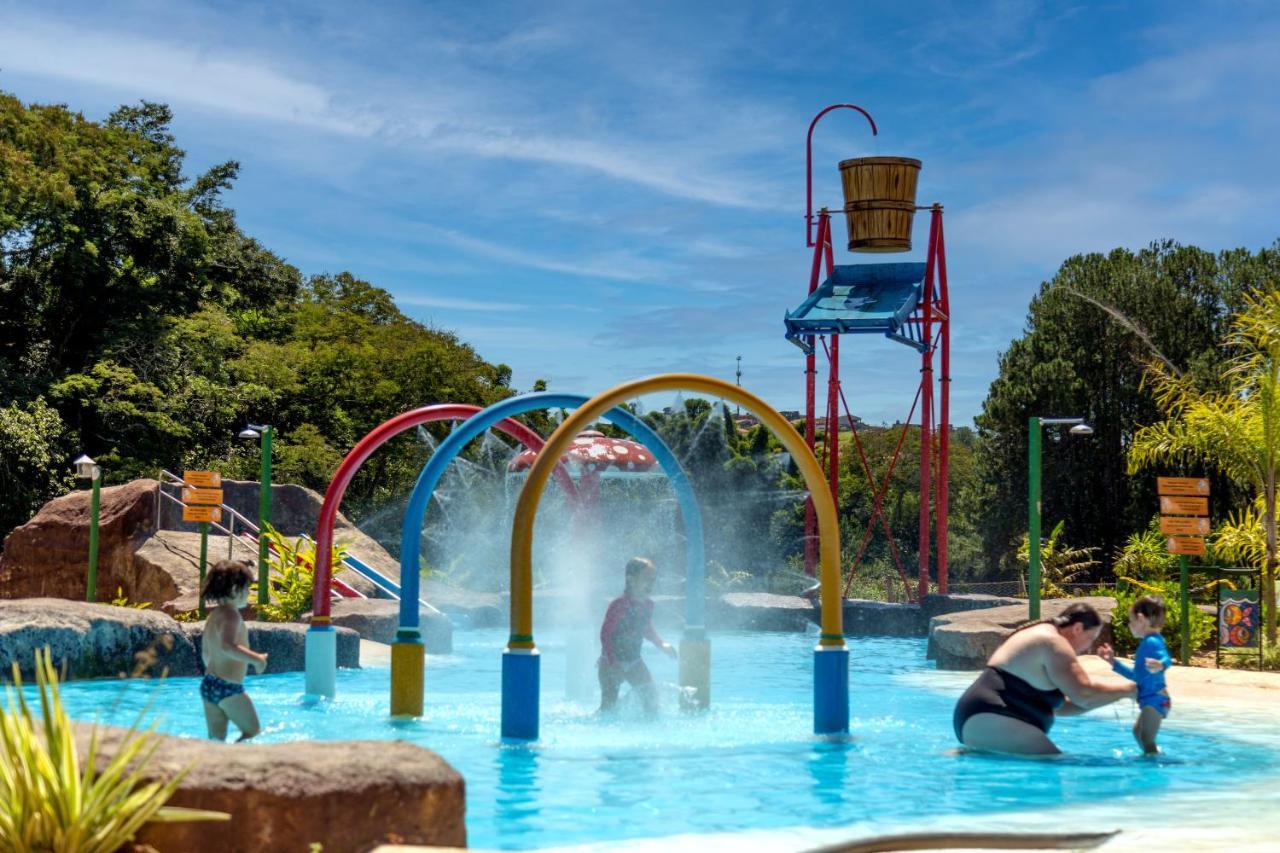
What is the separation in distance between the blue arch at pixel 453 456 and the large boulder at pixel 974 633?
563cm

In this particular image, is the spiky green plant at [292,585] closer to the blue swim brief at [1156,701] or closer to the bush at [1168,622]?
the bush at [1168,622]

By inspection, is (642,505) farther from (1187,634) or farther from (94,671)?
(94,671)

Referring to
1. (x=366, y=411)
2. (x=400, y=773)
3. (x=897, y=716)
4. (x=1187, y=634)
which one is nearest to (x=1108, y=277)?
(x=366, y=411)

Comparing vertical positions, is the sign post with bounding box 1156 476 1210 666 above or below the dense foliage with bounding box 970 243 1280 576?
below

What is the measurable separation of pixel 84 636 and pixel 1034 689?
30.3ft

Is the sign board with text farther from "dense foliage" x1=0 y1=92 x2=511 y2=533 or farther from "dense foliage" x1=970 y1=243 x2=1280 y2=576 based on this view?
"dense foliage" x1=0 y1=92 x2=511 y2=533

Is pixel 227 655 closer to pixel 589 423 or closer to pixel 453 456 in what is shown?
pixel 589 423

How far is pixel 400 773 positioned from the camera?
491 centimetres

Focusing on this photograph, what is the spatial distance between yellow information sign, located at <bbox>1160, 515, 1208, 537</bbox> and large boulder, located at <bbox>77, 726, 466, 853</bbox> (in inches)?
521

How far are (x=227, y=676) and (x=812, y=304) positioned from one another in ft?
51.9

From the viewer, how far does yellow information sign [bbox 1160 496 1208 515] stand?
1648 cm

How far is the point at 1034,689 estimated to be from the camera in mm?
9344

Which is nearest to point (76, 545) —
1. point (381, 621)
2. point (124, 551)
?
point (124, 551)

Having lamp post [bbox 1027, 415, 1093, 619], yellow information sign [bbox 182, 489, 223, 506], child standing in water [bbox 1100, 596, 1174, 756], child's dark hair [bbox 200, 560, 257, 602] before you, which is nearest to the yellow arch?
child's dark hair [bbox 200, 560, 257, 602]
